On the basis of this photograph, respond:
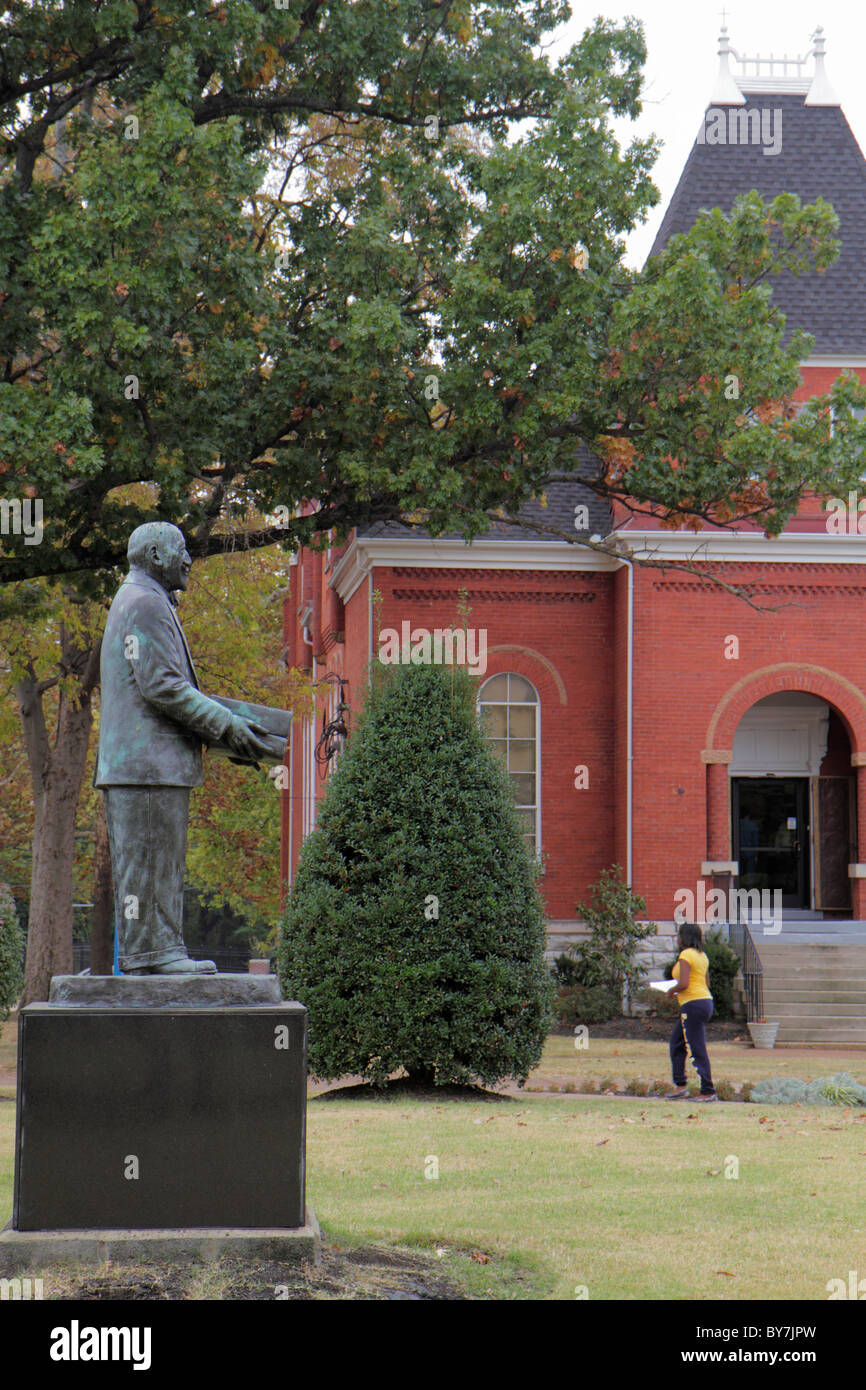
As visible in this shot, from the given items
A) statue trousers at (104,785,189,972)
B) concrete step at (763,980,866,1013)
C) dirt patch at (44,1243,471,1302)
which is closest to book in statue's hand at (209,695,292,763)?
statue trousers at (104,785,189,972)

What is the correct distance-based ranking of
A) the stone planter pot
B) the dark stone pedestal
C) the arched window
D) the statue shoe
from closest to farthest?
the dark stone pedestal < the statue shoe < the stone planter pot < the arched window

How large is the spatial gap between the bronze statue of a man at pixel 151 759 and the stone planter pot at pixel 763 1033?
1430 cm

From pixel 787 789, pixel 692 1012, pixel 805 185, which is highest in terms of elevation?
pixel 805 185

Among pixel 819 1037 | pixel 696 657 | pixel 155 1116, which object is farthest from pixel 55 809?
pixel 155 1116

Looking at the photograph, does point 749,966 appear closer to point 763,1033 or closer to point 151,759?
point 763,1033

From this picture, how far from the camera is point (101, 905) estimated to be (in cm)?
2620

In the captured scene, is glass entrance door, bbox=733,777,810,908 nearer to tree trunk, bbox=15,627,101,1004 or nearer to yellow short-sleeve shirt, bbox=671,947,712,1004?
tree trunk, bbox=15,627,101,1004

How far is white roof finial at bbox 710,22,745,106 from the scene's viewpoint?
25.2 m

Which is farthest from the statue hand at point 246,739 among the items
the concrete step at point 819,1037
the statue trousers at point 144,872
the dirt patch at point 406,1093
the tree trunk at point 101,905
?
the tree trunk at point 101,905

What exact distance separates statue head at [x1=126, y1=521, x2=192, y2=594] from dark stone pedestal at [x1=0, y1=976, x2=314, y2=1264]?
6.19 feet

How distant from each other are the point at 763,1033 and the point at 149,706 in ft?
48.5

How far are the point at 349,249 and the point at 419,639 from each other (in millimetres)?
9318

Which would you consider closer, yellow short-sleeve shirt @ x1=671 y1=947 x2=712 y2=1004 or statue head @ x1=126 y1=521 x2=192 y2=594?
statue head @ x1=126 y1=521 x2=192 y2=594

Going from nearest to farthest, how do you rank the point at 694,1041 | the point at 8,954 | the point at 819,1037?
the point at 694,1041 < the point at 819,1037 < the point at 8,954
